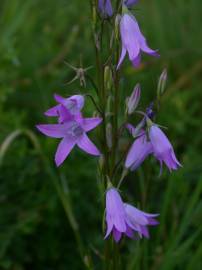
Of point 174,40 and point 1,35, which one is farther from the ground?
point 1,35

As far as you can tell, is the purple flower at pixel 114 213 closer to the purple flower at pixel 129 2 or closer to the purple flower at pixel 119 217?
the purple flower at pixel 119 217

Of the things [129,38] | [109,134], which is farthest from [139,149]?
[129,38]

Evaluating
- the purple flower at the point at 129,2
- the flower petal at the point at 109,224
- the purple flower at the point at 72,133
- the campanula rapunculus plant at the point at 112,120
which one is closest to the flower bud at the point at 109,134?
the campanula rapunculus plant at the point at 112,120

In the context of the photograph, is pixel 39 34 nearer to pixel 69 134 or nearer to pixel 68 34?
pixel 68 34

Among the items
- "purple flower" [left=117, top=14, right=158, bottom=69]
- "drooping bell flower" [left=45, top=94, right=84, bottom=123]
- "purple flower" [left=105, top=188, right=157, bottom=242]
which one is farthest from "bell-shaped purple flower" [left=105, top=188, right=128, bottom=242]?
"purple flower" [left=117, top=14, right=158, bottom=69]

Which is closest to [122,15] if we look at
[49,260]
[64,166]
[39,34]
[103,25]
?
[103,25]

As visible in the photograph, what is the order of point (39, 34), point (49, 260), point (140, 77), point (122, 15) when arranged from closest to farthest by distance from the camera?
point (122, 15) → point (49, 260) → point (140, 77) → point (39, 34)

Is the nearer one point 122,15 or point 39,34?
point 122,15
